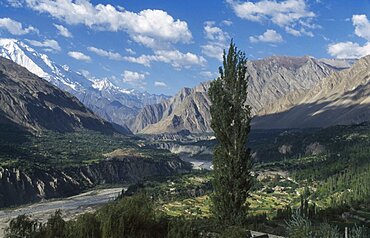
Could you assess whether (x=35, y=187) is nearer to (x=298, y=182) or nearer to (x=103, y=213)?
(x=298, y=182)

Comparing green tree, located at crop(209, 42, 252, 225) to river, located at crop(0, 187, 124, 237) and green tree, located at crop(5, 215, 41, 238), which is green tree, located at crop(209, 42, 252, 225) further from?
river, located at crop(0, 187, 124, 237)

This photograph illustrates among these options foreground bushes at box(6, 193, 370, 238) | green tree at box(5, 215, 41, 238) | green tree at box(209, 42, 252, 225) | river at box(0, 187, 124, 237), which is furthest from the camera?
river at box(0, 187, 124, 237)

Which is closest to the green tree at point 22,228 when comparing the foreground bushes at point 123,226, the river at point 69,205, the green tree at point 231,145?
the foreground bushes at point 123,226

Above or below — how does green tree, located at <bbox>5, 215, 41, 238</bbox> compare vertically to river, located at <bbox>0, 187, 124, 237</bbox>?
above

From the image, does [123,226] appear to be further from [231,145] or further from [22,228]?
[231,145]

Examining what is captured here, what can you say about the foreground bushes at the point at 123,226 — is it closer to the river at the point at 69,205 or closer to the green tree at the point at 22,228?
the green tree at the point at 22,228

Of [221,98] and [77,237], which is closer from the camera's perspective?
[77,237]

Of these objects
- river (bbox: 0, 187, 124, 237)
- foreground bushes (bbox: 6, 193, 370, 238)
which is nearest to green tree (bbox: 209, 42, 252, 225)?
foreground bushes (bbox: 6, 193, 370, 238)

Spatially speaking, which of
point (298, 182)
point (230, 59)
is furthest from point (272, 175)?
point (230, 59)

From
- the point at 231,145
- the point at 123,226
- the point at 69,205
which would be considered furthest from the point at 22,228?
the point at 69,205
